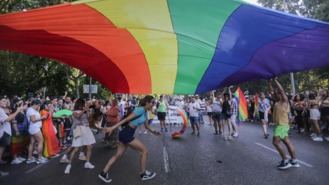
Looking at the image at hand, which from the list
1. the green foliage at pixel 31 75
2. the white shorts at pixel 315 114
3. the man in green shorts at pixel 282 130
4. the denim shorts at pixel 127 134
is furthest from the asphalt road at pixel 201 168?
the green foliage at pixel 31 75

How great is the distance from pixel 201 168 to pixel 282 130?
6.74ft

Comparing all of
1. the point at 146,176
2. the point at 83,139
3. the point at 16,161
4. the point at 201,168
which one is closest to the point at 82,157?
the point at 16,161

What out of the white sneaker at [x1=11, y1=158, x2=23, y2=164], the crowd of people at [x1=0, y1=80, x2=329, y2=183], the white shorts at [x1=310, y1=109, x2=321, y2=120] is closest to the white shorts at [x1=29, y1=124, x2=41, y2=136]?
the crowd of people at [x1=0, y1=80, x2=329, y2=183]

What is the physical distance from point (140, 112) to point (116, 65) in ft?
6.06

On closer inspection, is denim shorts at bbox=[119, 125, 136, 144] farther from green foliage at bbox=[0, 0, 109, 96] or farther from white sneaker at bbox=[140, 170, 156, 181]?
green foliage at bbox=[0, 0, 109, 96]

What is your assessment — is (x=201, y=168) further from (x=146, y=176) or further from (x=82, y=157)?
(x=82, y=157)

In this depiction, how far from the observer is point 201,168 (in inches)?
335

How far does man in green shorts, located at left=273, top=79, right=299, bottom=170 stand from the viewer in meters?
8.12

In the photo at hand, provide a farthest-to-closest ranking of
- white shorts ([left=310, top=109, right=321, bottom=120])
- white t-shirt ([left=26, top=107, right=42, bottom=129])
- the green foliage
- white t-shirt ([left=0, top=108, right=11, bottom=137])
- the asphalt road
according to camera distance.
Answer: the green foliage, white shorts ([left=310, top=109, right=321, bottom=120]), white t-shirt ([left=26, top=107, right=42, bottom=129]), white t-shirt ([left=0, top=108, right=11, bottom=137]), the asphalt road

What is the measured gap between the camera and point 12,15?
18.1 feet

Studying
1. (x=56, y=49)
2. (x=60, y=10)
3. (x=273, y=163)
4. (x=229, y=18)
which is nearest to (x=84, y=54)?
(x=56, y=49)

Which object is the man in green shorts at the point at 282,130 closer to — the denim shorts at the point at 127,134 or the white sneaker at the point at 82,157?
the denim shorts at the point at 127,134

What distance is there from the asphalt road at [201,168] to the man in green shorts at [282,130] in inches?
9.7

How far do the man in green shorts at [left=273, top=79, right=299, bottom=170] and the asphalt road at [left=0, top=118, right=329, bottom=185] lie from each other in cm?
25
